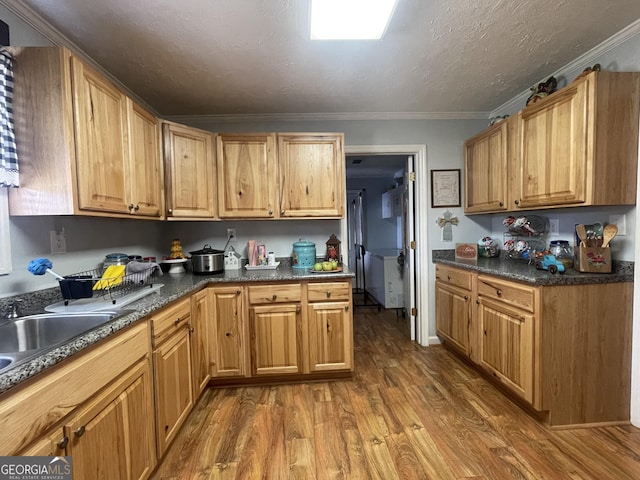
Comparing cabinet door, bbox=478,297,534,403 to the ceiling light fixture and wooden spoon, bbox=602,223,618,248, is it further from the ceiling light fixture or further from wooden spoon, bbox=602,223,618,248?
the ceiling light fixture

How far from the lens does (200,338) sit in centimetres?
201

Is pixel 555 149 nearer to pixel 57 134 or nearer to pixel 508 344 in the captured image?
pixel 508 344

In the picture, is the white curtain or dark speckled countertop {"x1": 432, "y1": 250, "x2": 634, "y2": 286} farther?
dark speckled countertop {"x1": 432, "y1": 250, "x2": 634, "y2": 286}

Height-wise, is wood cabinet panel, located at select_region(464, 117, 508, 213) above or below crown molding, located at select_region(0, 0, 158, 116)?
below

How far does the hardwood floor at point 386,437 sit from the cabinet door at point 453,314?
0.32 m

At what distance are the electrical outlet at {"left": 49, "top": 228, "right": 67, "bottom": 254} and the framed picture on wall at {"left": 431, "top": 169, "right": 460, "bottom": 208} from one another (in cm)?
295

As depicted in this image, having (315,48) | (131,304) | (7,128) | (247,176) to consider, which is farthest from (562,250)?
(7,128)

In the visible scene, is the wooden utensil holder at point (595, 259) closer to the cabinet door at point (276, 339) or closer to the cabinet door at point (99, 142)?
the cabinet door at point (276, 339)

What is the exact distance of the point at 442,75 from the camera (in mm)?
2109

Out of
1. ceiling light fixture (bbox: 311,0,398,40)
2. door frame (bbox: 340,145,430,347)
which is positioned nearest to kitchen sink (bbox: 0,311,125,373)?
ceiling light fixture (bbox: 311,0,398,40)

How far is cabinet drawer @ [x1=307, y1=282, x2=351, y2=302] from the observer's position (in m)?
2.19

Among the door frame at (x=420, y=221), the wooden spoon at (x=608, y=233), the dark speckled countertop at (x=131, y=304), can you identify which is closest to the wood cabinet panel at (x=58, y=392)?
the dark speckled countertop at (x=131, y=304)

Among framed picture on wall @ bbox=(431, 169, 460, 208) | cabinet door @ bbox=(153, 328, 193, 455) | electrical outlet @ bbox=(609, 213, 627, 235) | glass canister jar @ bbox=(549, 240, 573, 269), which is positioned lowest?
cabinet door @ bbox=(153, 328, 193, 455)

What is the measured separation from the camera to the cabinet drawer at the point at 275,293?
2.16 m
